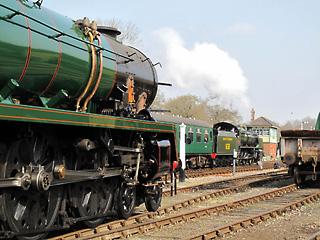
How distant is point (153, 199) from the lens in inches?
372

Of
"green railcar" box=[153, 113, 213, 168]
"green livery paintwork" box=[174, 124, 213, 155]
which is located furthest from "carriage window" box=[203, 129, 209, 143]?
"green livery paintwork" box=[174, 124, 213, 155]

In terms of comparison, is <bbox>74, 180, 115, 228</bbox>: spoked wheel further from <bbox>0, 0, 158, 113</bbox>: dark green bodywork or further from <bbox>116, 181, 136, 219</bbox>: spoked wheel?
<bbox>0, 0, 158, 113</bbox>: dark green bodywork

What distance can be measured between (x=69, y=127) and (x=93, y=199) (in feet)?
4.77

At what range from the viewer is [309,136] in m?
15.2

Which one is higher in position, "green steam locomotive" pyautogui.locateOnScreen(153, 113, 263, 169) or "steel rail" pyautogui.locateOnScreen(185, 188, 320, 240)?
"green steam locomotive" pyautogui.locateOnScreen(153, 113, 263, 169)

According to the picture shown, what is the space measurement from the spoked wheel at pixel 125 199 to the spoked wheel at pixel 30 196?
1.89 meters

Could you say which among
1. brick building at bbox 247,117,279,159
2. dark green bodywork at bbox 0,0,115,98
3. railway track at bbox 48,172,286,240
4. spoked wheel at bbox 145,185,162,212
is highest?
brick building at bbox 247,117,279,159

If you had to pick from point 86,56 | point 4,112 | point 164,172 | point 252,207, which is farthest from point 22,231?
point 252,207

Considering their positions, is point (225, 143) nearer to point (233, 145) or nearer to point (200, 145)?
point (233, 145)

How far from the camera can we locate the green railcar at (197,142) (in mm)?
24938

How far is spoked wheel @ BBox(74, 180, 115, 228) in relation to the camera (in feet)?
22.5

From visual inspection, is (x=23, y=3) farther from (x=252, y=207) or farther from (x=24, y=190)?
(x=252, y=207)

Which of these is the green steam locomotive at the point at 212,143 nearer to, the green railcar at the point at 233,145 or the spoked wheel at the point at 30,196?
the green railcar at the point at 233,145

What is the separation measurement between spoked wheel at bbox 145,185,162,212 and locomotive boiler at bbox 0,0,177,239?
41 mm
